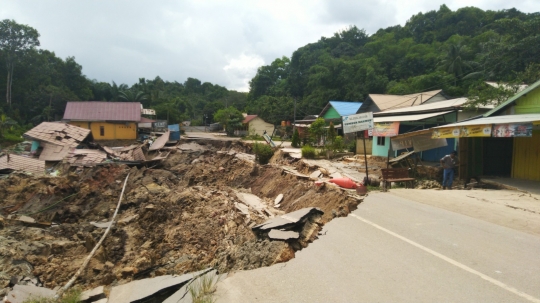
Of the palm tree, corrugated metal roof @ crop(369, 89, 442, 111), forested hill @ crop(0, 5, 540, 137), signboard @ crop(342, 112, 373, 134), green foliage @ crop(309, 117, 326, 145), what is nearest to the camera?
signboard @ crop(342, 112, 373, 134)

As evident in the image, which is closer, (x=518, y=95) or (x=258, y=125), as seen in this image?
(x=518, y=95)

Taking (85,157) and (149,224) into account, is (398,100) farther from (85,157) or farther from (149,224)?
(85,157)

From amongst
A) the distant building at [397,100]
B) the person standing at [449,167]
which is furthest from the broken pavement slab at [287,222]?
the distant building at [397,100]

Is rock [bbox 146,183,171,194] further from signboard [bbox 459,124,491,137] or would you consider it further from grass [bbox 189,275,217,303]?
signboard [bbox 459,124,491,137]

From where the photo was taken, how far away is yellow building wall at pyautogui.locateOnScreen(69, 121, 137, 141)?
40.5 metres

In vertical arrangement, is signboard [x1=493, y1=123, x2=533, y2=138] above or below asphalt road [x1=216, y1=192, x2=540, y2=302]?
above

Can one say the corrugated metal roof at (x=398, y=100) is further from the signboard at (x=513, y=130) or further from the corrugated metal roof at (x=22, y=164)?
the corrugated metal roof at (x=22, y=164)

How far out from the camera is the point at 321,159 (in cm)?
2286

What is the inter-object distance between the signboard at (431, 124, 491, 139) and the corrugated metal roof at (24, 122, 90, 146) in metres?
23.1

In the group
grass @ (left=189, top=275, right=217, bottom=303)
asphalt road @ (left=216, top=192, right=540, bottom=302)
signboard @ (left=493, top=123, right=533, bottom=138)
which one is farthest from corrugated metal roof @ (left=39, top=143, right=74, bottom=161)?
signboard @ (left=493, top=123, right=533, bottom=138)

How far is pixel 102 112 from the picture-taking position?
134 feet

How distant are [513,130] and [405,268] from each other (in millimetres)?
8672

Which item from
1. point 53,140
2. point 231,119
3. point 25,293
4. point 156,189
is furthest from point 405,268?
point 231,119

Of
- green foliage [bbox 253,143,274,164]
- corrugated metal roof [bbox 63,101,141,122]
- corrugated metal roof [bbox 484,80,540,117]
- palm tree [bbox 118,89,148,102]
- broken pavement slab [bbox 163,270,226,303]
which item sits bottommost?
broken pavement slab [bbox 163,270,226,303]
